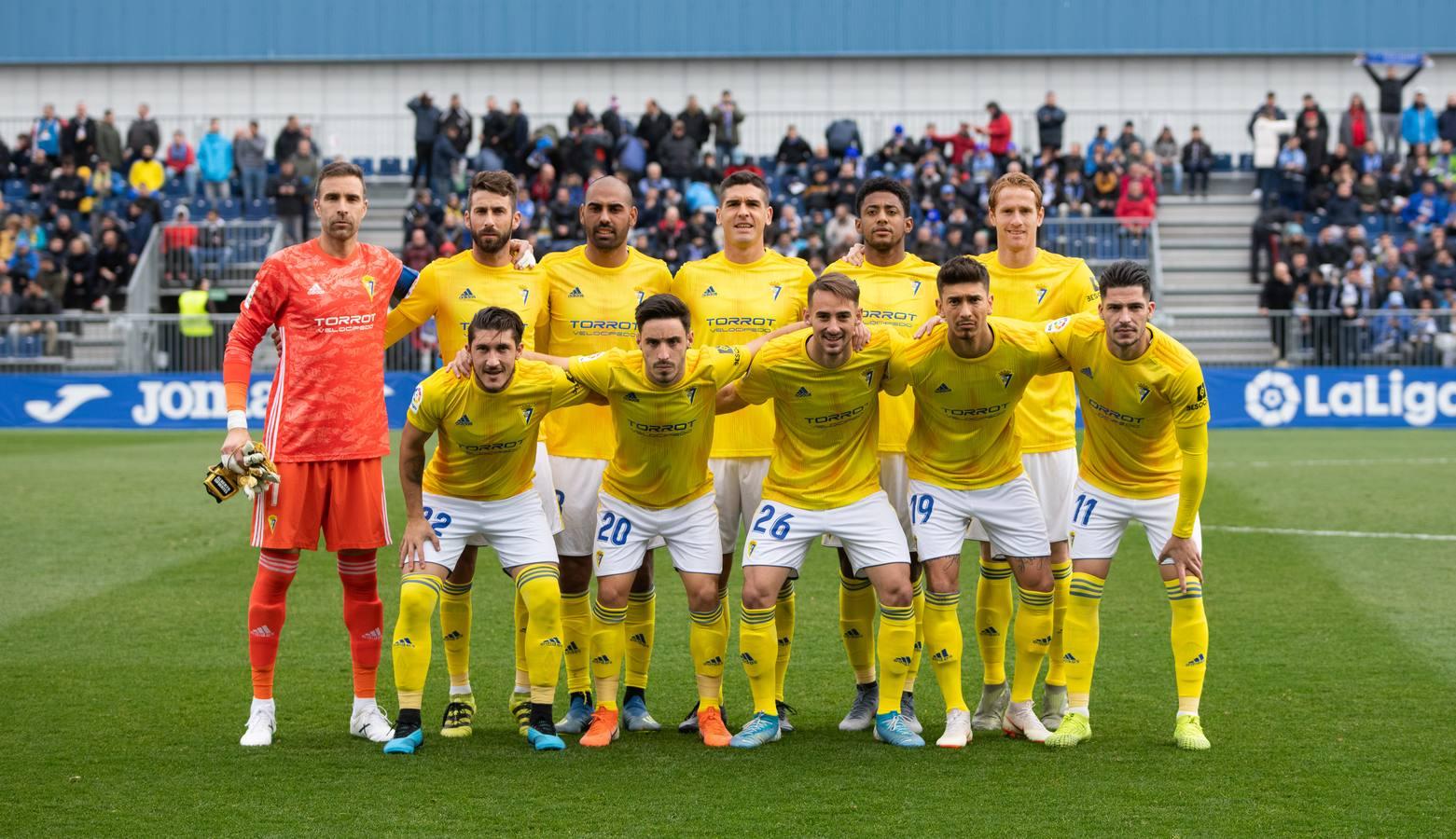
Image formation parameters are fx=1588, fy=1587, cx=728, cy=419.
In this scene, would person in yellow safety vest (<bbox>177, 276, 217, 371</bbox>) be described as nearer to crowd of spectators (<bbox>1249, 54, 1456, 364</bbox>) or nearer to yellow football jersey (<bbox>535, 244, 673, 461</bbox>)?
crowd of spectators (<bbox>1249, 54, 1456, 364</bbox>)

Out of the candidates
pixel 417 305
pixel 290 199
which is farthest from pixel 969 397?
pixel 290 199

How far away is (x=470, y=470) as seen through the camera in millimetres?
7078

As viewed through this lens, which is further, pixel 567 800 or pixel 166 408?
pixel 166 408

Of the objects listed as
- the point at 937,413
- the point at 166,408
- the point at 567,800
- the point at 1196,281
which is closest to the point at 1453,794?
the point at 937,413

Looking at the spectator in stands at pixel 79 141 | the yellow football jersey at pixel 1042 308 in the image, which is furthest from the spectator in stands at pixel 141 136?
the yellow football jersey at pixel 1042 308

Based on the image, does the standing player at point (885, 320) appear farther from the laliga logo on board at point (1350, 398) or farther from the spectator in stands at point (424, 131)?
the spectator in stands at point (424, 131)

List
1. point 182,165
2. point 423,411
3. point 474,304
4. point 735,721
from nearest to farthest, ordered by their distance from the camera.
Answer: point 423,411 < point 735,721 < point 474,304 < point 182,165

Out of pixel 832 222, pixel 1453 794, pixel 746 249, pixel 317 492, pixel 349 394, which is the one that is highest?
pixel 832 222

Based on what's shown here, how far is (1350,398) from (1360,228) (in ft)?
15.7

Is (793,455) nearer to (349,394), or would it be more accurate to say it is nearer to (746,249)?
(746,249)

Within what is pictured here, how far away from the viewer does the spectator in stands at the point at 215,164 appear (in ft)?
101

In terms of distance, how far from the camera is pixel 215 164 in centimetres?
3083

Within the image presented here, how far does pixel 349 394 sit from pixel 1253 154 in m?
28.0

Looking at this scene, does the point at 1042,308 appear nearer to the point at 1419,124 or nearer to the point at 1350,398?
the point at 1350,398
